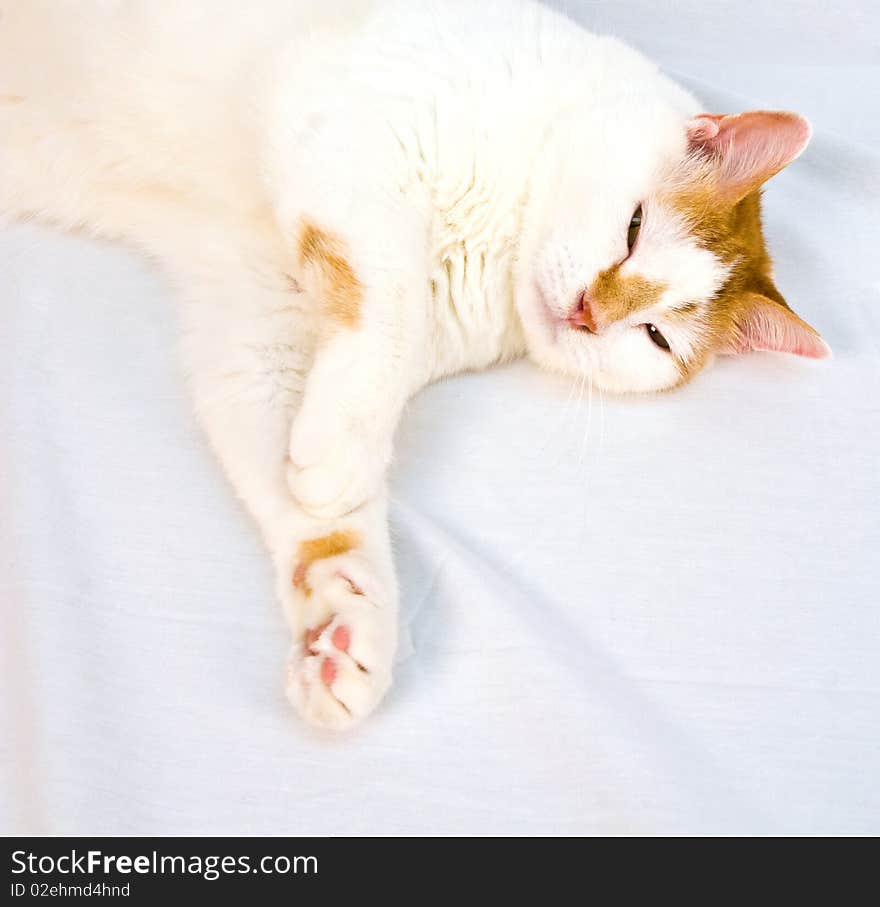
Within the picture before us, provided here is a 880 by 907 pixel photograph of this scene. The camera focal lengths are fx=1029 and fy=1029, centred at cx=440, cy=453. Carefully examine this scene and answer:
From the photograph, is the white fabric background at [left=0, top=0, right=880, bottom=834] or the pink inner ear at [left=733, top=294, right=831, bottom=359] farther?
the pink inner ear at [left=733, top=294, right=831, bottom=359]

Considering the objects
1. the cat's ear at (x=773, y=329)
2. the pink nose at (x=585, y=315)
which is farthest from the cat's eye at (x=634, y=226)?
the cat's ear at (x=773, y=329)

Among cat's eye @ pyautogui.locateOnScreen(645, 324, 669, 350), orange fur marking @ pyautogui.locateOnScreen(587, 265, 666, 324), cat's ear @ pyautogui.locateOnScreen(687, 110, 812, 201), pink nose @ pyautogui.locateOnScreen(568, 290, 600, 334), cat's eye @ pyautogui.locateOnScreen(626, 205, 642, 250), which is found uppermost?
cat's ear @ pyautogui.locateOnScreen(687, 110, 812, 201)

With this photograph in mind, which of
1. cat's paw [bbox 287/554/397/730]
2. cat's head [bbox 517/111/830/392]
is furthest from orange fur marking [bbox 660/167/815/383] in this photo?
cat's paw [bbox 287/554/397/730]

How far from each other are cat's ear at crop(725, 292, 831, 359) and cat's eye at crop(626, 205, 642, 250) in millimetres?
238

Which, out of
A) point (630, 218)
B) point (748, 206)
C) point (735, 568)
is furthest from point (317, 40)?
point (735, 568)

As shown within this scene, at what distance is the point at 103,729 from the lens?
124 centimetres

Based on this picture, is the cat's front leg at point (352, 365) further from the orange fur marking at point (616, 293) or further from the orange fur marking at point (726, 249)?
the orange fur marking at point (726, 249)

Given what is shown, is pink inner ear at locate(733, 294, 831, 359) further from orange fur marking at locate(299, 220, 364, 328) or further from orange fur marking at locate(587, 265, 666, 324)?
orange fur marking at locate(299, 220, 364, 328)

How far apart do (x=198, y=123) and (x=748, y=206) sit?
0.95 meters

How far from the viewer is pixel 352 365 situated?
1.43 meters

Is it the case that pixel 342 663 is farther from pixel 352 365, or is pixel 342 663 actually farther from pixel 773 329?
pixel 773 329

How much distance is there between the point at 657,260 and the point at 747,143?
0.81 ft

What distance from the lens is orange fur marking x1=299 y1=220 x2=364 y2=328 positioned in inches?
57.1
